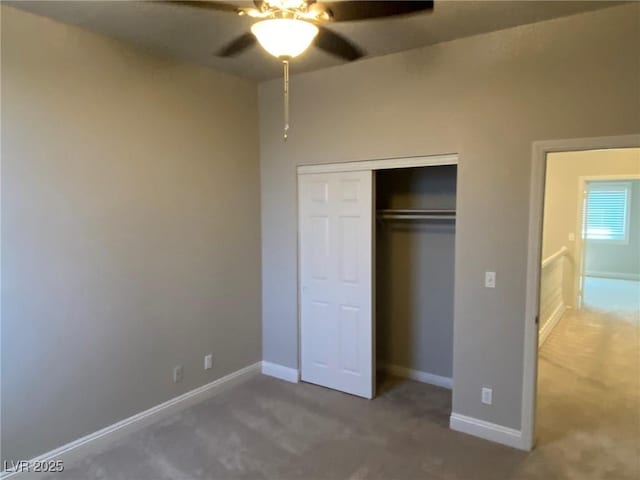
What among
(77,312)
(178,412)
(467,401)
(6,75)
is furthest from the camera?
(178,412)

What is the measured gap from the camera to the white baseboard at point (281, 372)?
4156 mm

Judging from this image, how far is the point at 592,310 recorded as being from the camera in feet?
22.5

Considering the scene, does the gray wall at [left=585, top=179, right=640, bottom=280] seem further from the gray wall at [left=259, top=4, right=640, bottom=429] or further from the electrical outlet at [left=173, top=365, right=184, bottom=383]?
the electrical outlet at [left=173, top=365, right=184, bottom=383]

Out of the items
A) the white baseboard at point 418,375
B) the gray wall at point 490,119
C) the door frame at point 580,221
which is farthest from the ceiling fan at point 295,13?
the door frame at point 580,221

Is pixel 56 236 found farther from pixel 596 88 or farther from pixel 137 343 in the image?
pixel 596 88

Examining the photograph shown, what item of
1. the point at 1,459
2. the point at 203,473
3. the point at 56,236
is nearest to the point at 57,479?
the point at 1,459

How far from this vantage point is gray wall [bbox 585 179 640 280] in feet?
31.7

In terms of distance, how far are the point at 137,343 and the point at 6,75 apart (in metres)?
1.93

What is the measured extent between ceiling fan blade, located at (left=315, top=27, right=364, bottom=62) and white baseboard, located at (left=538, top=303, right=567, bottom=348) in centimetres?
376

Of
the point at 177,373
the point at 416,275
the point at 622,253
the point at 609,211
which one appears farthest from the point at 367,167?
the point at 622,253

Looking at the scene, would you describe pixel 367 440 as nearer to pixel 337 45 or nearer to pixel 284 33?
pixel 284 33

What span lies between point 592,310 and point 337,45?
609 centimetres

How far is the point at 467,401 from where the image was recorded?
3215 millimetres

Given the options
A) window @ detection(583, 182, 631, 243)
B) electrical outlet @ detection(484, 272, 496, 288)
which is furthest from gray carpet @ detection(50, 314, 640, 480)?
window @ detection(583, 182, 631, 243)
